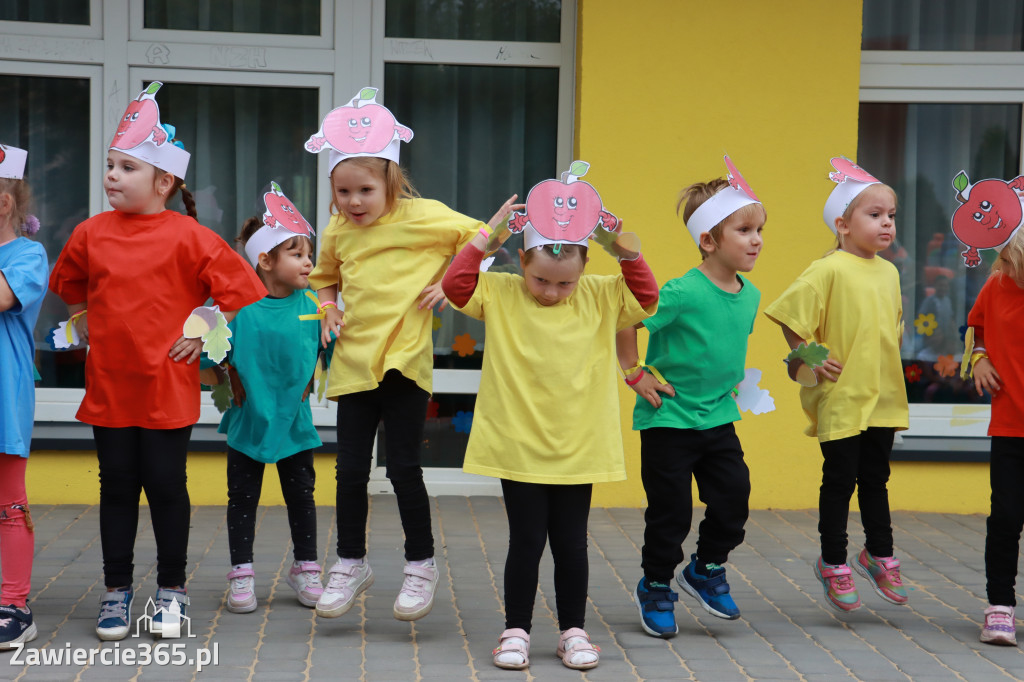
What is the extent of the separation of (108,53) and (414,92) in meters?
1.81

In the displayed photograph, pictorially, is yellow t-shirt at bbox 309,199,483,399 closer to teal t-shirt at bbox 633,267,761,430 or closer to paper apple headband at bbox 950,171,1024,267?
teal t-shirt at bbox 633,267,761,430

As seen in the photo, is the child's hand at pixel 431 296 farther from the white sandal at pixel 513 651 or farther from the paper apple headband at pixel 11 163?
the paper apple headband at pixel 11 163

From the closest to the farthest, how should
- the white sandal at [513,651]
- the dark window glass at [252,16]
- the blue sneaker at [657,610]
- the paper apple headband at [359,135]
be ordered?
the white sandal at [513,651] < the paper apple headband at [359,135] < the blue sneaker at [657,610] < the dark window glass at [252,16]

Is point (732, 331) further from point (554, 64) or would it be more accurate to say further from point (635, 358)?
point (554, 64)

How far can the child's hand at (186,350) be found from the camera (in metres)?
3.88

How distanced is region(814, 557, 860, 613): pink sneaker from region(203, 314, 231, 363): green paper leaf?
2.52m

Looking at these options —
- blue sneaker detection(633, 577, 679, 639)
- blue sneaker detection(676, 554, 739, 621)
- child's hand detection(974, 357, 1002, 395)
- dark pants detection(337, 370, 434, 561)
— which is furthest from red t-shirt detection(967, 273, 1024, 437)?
dark pants detection(337, 370, 434, 561)

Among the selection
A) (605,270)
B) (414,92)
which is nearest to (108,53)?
(414,92)

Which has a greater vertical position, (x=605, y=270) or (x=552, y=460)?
(x=605, y=270)

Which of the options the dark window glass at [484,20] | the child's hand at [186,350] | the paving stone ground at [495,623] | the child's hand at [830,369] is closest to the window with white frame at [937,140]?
the paving stone ground at [495,623]

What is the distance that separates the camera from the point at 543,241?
12.2 feet

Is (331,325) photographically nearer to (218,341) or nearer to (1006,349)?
(218,341)

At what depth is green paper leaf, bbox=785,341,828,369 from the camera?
4160 mm

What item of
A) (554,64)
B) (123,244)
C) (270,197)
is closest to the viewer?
(123,244)
